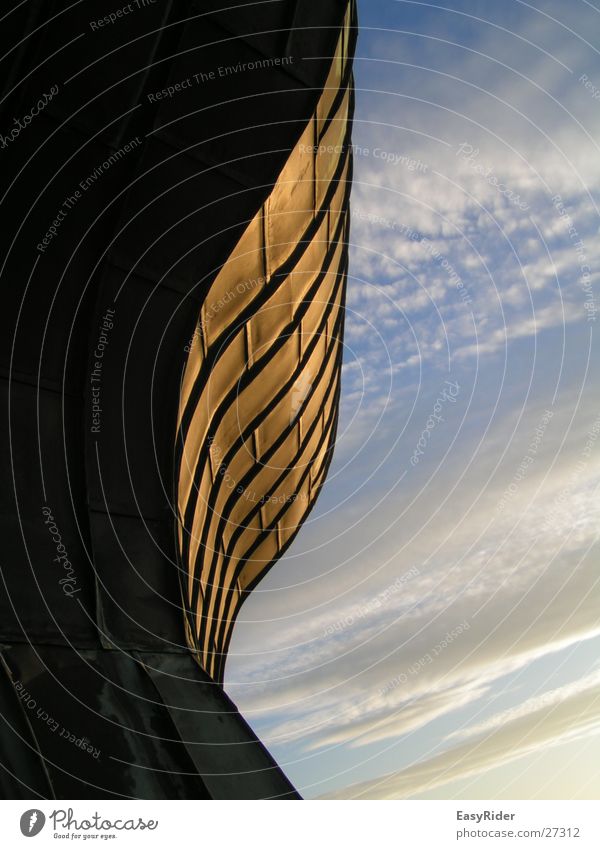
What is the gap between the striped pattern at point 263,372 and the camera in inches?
402

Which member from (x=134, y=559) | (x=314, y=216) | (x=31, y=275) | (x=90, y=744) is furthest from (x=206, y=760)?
(x=314, y=216)

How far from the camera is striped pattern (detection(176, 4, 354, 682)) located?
10219 mm

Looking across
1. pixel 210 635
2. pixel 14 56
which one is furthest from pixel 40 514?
pixel 210 635

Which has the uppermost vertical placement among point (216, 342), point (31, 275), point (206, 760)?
point (216, 342)

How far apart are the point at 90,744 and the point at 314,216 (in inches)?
334

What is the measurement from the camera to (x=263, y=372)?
42.3 ft

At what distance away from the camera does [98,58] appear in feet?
24.4

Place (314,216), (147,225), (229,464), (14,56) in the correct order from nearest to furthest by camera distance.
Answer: (14,56)
(147,225)
(314,216)
(229,464)

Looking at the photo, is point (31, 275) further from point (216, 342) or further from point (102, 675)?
point (102, 675)

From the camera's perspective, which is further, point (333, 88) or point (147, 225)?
point (333, 88)

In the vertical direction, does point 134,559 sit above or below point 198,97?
below

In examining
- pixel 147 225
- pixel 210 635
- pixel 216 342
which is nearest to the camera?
pixel 147 225

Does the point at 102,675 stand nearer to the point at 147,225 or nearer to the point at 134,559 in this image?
the point at 134,559

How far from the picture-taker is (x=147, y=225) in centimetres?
854
